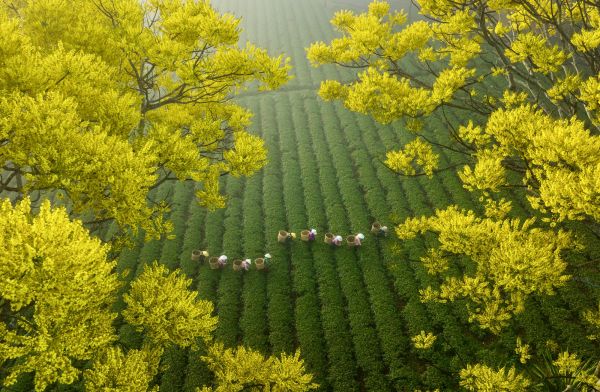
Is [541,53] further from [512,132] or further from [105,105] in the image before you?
[105,105]

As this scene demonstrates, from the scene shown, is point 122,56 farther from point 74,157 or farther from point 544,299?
point 544,299

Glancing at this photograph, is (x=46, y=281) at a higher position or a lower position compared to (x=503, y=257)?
higher

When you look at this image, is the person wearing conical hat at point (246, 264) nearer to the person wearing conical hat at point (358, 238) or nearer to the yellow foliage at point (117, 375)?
the person wearing conical hat at point (358, 238)

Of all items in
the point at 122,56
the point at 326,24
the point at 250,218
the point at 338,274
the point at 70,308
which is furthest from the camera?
the point at 326,24

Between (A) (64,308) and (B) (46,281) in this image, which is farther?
(A) (64,308)

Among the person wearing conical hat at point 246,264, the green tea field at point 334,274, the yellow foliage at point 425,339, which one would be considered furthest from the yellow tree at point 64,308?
the person wearing conical hat at point 246,264

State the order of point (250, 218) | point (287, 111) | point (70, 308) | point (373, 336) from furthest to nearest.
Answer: point (287, 111) < point (250, 218) < point (373, 336) < point (70, 308)

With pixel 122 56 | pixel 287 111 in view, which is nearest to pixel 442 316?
pixel 122 56

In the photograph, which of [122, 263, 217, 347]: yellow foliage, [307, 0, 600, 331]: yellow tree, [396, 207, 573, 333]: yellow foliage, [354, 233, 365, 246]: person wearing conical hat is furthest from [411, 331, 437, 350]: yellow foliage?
[354, 233, 365, 246]: person wearing conical hat

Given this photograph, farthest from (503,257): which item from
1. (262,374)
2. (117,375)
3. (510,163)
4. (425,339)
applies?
(117,375)
